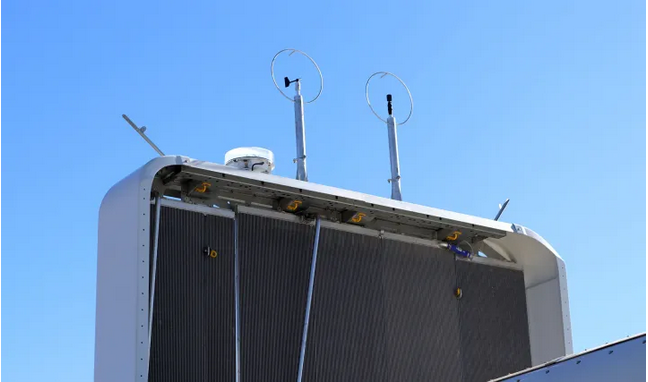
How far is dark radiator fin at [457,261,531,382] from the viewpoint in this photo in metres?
11.7

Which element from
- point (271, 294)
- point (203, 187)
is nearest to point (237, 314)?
point (271, 294)

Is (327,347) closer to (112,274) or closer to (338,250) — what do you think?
(338,250)

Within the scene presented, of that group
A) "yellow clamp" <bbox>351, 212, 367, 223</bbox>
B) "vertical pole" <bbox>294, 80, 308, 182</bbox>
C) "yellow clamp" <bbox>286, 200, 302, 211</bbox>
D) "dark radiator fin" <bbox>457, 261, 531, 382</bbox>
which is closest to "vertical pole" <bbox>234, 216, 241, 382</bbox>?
"yellow clamp" <bbox>286, 200, 302, 211</bbox>

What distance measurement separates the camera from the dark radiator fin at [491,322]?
11688mm

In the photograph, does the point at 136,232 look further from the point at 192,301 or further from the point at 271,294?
the point at 271,294

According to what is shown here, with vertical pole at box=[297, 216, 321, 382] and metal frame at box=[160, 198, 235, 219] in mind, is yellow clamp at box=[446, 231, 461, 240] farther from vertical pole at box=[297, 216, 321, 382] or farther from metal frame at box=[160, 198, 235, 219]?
metal frame at box=[160, 198, 235, 219]

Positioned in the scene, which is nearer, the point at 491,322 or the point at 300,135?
the point at 300,135

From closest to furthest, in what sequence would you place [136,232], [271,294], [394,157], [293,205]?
[136,232] < [271,294] < [293,205] < [394,157]

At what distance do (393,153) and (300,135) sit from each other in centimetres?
128

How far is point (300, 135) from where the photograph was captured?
11.8 m

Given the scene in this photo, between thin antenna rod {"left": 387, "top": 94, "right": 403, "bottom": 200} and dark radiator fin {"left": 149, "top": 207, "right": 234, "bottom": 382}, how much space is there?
7.97ft

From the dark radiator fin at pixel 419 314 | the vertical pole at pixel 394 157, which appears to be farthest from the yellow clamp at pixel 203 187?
the vertical pole at pixel 394 157

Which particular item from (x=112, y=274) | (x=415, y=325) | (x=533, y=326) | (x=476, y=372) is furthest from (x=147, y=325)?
(x=533, y=326)

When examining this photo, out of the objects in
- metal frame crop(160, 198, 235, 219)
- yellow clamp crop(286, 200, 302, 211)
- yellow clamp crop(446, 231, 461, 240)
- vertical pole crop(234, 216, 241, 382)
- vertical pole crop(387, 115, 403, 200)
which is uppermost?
vertical pole crop(387, 115, 403, 200)
